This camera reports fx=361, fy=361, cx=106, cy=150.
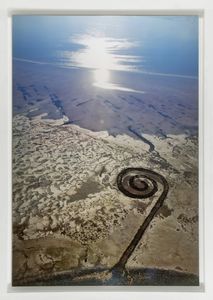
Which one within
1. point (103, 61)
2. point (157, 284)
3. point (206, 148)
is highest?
point (103, 61)

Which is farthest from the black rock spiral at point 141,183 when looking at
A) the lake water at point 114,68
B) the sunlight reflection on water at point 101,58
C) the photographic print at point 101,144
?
the sunlight reflection on water at point 101,58

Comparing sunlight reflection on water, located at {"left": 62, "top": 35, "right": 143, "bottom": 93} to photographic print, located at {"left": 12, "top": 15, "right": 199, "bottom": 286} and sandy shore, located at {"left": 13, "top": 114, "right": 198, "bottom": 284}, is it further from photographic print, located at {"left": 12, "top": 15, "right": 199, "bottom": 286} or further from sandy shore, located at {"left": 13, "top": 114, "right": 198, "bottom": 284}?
sandy shore, located at {"left": 13, "top": 114, "right": 198, "bottom": 284}

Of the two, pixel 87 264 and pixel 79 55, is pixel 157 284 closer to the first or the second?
pixel 87 264

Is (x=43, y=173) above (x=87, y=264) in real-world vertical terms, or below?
above

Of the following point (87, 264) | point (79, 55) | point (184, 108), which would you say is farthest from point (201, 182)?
point (79, 55)

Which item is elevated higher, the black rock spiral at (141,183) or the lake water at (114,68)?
the lake water at (114,68)

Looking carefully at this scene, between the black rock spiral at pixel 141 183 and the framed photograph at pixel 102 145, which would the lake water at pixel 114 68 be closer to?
the framed photograph at pixel 102 145

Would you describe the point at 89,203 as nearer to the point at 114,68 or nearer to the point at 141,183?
the point at 141,183

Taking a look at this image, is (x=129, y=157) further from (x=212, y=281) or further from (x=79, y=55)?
(x=212, y=281)
